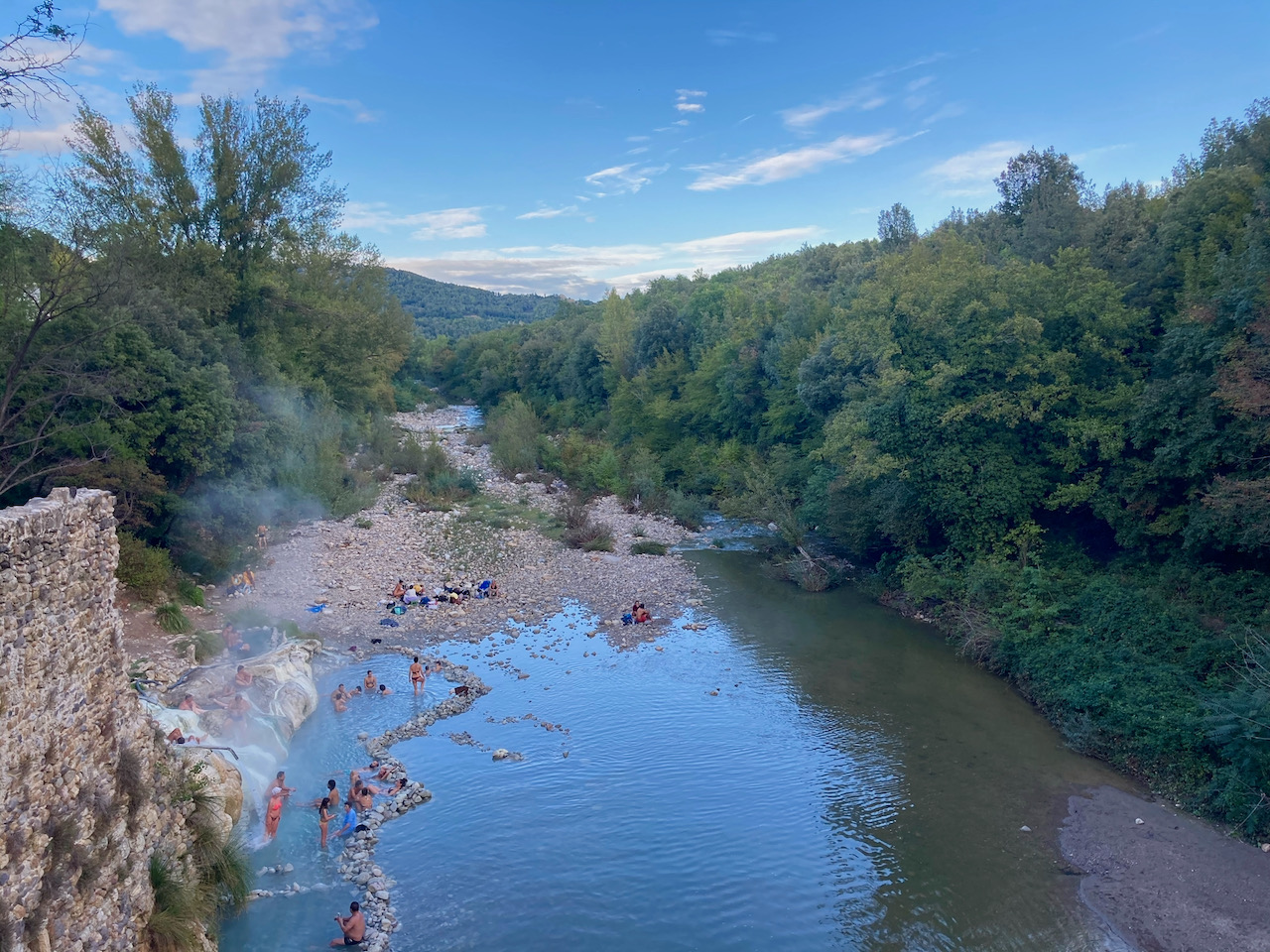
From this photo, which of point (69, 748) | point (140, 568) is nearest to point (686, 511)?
point (140, 568)

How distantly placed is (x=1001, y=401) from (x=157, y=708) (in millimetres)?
20185

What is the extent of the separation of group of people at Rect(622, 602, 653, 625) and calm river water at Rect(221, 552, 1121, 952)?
82.0 inches

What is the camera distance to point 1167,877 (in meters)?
11.5

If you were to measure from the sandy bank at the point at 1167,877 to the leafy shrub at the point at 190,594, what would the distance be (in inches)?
784

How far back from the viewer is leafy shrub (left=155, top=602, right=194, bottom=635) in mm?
17953

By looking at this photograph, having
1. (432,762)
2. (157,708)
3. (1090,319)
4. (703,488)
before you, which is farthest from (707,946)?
(703,488)

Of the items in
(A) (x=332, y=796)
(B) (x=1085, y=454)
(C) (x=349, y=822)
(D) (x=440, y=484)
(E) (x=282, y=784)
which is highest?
(B) (x=1085, y=454)

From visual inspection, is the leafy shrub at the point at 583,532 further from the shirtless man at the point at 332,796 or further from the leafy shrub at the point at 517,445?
the shirtless man at the point at 332,796

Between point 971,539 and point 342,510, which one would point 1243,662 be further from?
point 342,510

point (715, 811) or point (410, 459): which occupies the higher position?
point (410, 459)

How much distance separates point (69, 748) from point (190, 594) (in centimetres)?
1436

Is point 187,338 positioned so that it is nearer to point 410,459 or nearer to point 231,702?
point 231,702

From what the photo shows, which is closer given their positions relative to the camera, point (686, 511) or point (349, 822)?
point (349, 822)

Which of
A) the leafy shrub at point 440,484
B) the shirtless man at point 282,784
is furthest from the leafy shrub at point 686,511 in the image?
the shirtless man at point 282,784
